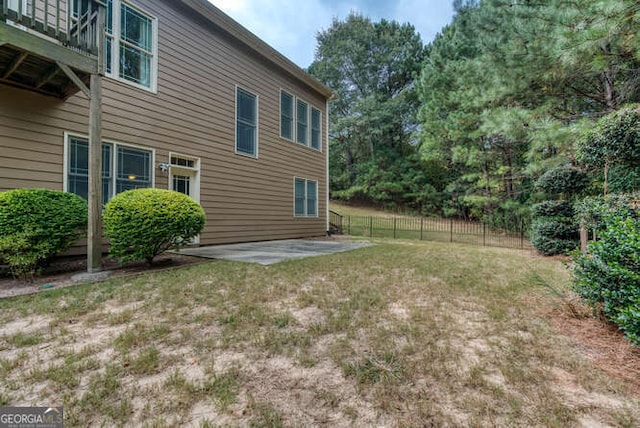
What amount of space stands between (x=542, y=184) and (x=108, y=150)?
9.60 meters

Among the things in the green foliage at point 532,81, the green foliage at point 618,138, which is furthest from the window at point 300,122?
the green foliage at point 618,138

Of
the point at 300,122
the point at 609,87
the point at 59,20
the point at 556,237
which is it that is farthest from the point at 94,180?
the point at 609,87

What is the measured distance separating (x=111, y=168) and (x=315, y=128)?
7.09 m

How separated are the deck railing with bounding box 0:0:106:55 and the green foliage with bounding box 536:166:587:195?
9.30m

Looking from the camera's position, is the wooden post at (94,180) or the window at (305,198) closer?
the wooden post at (94,180)

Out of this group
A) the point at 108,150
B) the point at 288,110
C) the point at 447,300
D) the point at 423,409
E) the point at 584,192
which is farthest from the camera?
the point at 288,110

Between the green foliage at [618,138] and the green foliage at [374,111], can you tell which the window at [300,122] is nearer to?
the green foliage at [618,138]

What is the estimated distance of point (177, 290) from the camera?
10.9ft

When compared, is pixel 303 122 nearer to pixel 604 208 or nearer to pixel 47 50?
pixel 47 50

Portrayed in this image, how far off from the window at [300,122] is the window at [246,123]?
1144 millimetres

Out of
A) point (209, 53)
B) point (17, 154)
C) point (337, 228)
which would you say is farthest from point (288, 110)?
point (17, 154)

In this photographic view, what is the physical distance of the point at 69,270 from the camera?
14.1ft

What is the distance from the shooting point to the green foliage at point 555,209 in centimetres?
696

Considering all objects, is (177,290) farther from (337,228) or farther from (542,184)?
(337,228)
